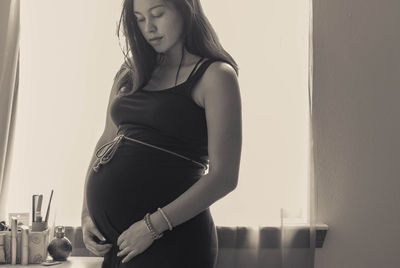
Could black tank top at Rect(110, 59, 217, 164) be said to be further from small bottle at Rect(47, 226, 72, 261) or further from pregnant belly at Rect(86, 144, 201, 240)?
small bottle at Rect(47, 226, 72, 261)

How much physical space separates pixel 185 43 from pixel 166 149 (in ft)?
0.85

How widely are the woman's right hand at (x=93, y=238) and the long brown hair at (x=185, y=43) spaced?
1.04 ft

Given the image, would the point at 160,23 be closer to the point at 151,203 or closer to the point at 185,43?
the point at 185,43

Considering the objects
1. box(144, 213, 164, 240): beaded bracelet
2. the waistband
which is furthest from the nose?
box(144, 213, 164, 240): beaded bracelet

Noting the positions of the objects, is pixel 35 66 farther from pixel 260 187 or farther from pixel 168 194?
pixel 168 194

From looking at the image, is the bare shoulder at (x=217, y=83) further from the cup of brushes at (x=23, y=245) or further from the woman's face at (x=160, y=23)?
the cup of brushes at (x=23, y=245)

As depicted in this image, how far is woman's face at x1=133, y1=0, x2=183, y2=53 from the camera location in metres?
1.33

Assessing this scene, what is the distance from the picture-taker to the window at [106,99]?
200 cm

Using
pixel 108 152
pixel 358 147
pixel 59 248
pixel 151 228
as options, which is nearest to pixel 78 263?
pixel 59 248

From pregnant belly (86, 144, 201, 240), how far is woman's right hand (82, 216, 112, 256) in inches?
1.0

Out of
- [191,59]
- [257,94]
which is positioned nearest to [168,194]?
[191,59]

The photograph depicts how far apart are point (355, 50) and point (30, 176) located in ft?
3.95

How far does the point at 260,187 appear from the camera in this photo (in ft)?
6.54

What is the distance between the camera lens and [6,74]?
204 centimetres
